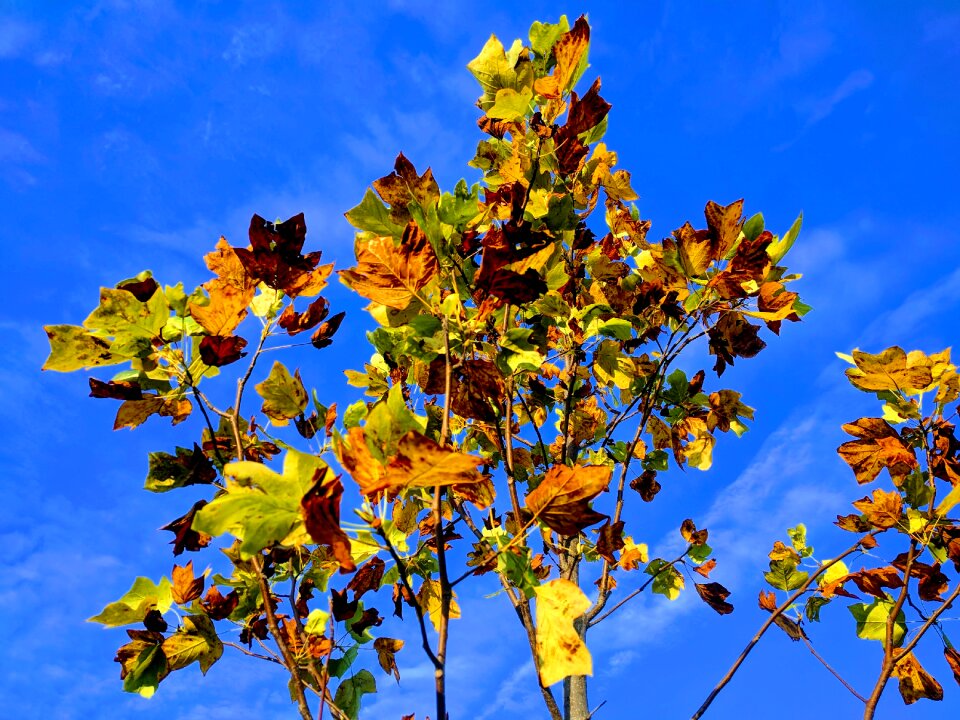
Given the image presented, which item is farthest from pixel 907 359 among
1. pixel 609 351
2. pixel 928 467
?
pixel 609 351

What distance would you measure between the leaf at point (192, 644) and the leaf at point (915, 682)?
6.97ft

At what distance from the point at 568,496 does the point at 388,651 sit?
4.14 feet

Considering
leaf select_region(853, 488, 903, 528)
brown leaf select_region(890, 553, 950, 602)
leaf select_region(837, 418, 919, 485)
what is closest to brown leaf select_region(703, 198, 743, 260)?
leaf select_region(837, 418, 919, 485)

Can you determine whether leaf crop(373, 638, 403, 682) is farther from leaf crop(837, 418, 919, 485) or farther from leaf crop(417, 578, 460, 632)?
leaf crop(837, 418, 919, 485)

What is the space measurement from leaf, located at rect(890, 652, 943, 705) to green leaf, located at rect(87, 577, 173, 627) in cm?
226

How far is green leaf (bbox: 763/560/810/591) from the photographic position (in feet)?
8.68

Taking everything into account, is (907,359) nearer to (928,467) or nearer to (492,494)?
(928,467)

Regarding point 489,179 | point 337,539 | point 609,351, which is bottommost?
point 337,539

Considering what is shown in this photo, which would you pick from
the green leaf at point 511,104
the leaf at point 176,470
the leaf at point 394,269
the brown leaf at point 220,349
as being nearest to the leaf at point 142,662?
the leaf at point 176,470

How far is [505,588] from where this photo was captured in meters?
1.99

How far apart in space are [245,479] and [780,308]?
1.57 m

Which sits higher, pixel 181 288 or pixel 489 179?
pixel 489 179

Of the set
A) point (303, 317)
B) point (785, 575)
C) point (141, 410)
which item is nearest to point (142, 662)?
point (141, 410)

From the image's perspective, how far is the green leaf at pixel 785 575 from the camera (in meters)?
2.64
